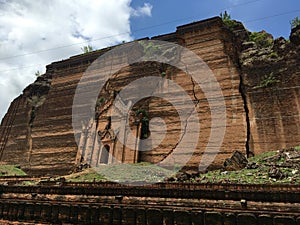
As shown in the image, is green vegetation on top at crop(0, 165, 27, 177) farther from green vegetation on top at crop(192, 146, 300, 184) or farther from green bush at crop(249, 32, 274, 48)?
Result: green bush at crop(249, 32, 274, 48)

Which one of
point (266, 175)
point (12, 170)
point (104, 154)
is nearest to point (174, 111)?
point (104, 154)

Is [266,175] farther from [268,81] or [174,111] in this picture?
[174,111]

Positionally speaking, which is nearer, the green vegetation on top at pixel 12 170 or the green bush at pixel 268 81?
the green bush at pixel 268 81

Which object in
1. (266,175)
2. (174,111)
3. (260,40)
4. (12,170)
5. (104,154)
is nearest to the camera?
(266,175)

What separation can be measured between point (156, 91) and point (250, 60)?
7.82 m

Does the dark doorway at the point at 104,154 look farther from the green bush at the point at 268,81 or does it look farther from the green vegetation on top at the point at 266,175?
the green bush at the point at 268,81

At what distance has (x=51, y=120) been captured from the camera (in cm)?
3055

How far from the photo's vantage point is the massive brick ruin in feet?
62.5

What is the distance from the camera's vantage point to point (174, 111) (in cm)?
2230

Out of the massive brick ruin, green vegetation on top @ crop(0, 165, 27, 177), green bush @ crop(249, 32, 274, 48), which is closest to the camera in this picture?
the massive brick ruin

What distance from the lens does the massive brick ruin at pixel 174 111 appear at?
19.0 metres

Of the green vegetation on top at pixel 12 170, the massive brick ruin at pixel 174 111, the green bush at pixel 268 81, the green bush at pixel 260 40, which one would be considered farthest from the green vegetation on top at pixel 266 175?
the green vegetation on top at pixel 12 170

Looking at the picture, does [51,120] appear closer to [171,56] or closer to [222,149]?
[171,56]

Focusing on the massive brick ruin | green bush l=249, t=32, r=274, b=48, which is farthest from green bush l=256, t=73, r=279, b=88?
green bush l=249, t=32, r=274, b=48
